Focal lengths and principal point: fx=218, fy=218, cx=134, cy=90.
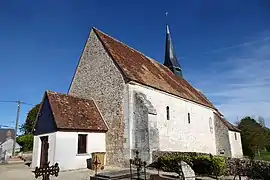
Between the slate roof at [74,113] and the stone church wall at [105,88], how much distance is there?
2.11ft

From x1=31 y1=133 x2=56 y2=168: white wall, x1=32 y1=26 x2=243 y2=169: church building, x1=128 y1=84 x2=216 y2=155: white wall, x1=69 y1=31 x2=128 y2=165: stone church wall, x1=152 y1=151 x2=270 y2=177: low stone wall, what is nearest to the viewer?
x1=152 y1=151 x2=270 y2=177: low stone wall

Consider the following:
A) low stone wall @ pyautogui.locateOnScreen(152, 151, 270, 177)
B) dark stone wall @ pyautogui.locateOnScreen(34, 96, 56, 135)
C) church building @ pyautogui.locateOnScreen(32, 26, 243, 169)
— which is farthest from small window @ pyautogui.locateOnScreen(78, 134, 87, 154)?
low stone wall @ pyautogui.locateOnScreen(152, 151, 270, 177)

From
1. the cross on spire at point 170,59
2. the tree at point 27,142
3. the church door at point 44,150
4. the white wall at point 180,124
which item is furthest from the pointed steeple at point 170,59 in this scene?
the tree at point 27,142

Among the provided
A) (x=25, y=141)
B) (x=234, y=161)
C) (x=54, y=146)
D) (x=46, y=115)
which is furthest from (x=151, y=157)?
(x=25, y=141)

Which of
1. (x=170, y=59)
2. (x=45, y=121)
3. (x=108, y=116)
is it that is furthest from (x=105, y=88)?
(x=170, y=59)

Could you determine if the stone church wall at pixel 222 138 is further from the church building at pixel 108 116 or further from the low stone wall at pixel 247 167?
the low stone wall at pixel 247 167

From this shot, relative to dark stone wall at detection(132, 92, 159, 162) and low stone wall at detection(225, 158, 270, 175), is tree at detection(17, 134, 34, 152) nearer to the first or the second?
dark stone wall at detection(132, 92, 159, 162)

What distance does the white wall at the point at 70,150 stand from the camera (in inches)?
490

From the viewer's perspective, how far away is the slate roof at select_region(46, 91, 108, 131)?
1320 cm

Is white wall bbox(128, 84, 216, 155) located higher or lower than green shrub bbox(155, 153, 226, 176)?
higher

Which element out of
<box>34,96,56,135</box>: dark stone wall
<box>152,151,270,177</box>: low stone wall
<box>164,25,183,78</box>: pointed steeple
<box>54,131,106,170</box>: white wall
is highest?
<box>164,25,183,78</box>: pointed steeple

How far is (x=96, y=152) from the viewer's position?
46.0 ft

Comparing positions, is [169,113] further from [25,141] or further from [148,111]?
[25,141]

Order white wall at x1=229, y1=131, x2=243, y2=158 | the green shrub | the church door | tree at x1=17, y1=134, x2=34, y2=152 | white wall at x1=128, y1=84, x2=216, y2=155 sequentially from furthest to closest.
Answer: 1. tree at x1=17, y1=134, x2=34, y2=152
2. white wall at x1=229, y1=131, x2=243, y2=158
3. white wall at x1=128, y1=84, x2=216, y2=155
4. the church door
5. the green shrub
